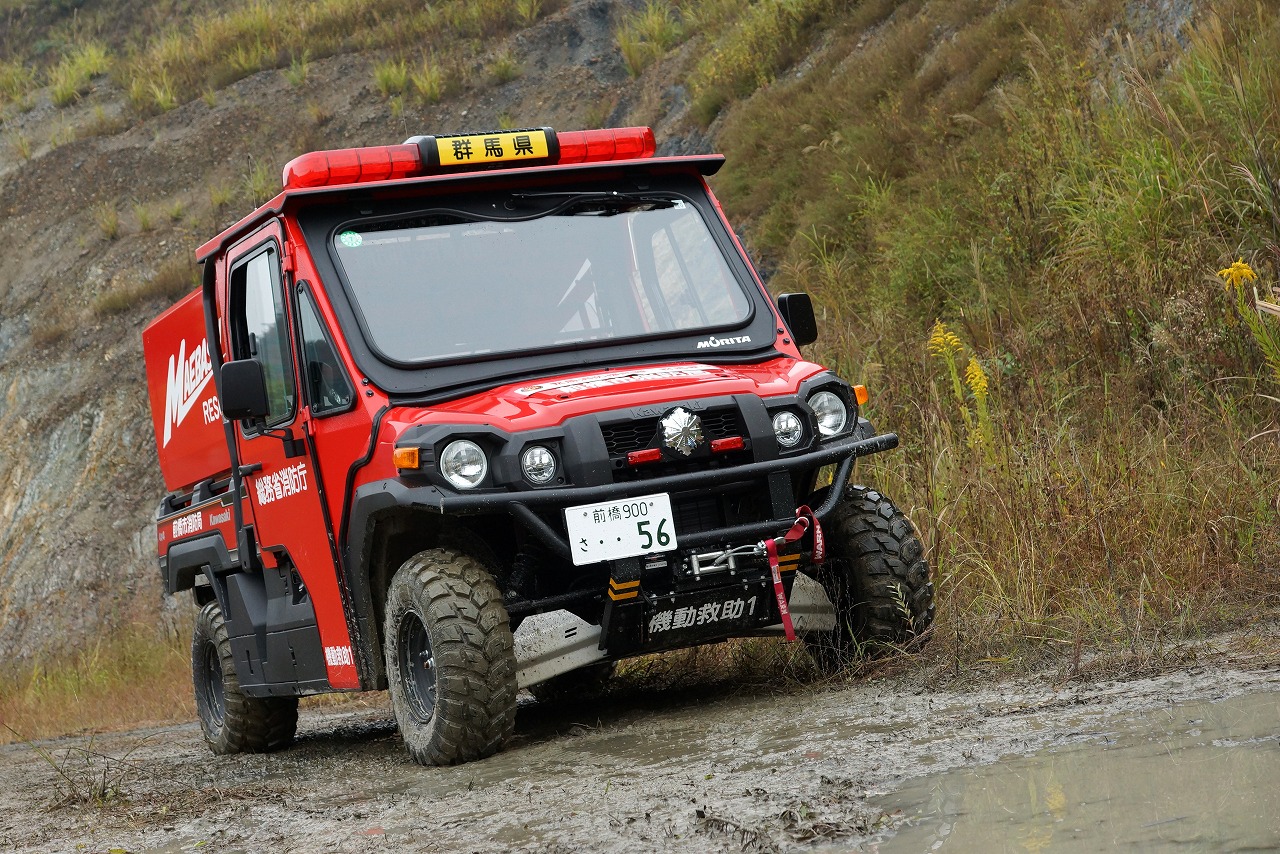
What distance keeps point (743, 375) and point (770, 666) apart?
1436mm

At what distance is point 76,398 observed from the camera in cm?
2123

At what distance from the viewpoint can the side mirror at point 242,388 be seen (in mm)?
6070

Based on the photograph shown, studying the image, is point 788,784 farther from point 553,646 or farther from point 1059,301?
point 1059,301

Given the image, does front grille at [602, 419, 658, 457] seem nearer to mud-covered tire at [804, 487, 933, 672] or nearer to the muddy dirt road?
mud-covered tire at [804, 487, 933, 672]

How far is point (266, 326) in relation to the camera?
6.59m

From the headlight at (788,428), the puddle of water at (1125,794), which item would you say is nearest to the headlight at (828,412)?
the headlight at (788,428)

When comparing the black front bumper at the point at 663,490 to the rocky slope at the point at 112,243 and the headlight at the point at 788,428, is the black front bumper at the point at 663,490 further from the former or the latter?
the rocky slope at the point at 112,243

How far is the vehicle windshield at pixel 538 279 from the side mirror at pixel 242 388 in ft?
1.78

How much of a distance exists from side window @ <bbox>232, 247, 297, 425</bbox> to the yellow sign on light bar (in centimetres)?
84

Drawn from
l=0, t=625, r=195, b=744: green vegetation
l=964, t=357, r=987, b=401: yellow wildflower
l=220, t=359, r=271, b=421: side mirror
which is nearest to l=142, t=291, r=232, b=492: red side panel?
l=220, t=359, r=271, b=421: side mirror

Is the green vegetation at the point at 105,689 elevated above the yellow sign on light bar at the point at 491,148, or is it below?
below

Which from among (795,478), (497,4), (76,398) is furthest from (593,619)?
(497,4)

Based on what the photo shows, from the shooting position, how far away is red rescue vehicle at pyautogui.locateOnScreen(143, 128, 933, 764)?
17.3 feet

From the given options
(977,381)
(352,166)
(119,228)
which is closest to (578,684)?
(977,381)
